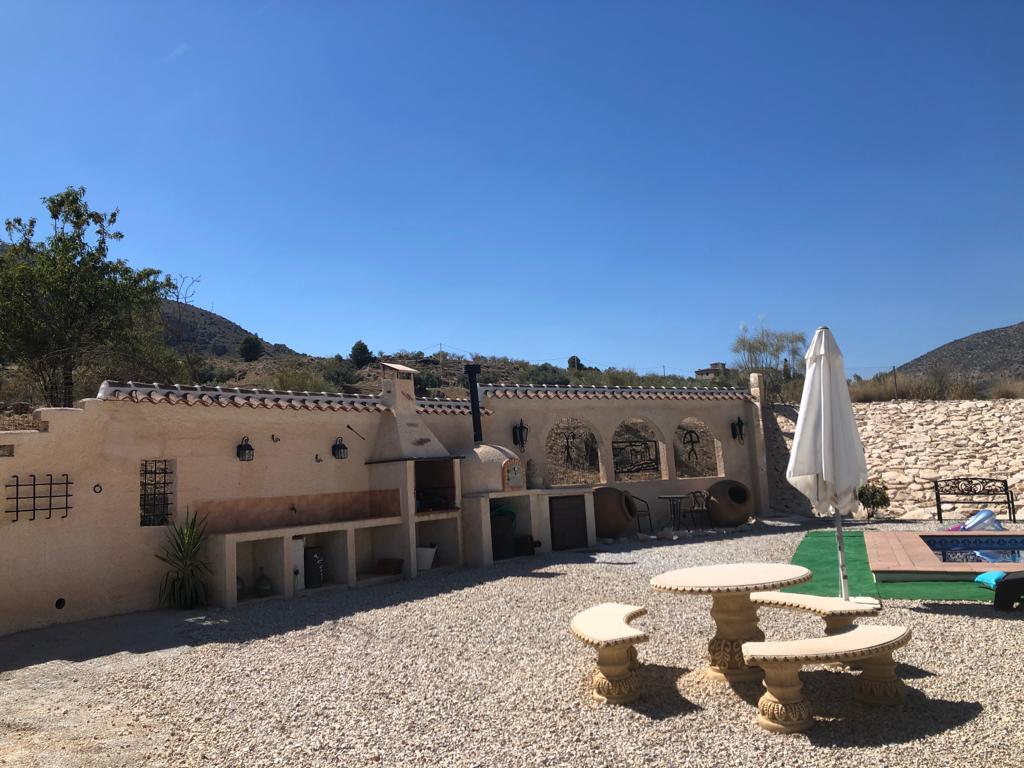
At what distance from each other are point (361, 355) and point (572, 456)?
16.2m

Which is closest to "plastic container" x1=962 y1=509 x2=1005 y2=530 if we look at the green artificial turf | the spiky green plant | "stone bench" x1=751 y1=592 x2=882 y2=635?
the green artificial turf

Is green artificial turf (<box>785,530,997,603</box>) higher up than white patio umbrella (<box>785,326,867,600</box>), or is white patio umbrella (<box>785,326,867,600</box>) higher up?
white patio umbrella (<box>785,326,867,600</box>)

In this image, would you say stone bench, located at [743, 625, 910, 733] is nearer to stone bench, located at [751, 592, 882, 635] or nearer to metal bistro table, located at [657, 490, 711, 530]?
stone bench, located at [751, 592, 882, 635]

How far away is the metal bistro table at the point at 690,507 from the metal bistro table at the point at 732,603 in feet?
39.0

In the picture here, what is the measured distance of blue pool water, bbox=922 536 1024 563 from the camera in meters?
11.2

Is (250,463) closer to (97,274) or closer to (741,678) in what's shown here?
(741,678)

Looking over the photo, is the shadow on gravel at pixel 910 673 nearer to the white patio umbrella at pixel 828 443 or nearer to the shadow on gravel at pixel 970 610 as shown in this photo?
the white patio umbrella at pixel 828 443

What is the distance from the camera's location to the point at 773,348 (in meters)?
33.8

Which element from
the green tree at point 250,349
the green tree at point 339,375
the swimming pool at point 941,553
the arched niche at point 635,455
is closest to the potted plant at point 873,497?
the swimming pool at point 941,553

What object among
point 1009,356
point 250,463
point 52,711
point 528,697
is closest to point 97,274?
point 250,463

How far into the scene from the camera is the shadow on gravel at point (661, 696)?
564 cm

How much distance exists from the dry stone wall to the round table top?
11.4 metres

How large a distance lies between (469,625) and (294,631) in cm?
226

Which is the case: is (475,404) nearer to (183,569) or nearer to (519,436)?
(519,436)
